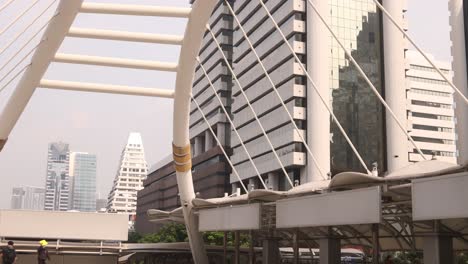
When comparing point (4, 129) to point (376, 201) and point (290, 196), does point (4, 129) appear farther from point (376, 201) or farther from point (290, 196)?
point (376, 201)

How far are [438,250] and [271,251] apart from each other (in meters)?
10.7

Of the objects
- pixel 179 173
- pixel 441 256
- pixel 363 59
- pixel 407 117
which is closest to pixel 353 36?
pixel 363 59

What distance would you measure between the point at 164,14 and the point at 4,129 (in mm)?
8146

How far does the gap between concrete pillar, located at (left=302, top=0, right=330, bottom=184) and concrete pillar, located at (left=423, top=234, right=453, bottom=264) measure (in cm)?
5884

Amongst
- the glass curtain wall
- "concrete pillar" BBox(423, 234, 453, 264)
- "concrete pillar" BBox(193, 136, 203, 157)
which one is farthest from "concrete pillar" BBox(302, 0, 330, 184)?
"concrete pillar" BBox(423, 234, 453, 264)

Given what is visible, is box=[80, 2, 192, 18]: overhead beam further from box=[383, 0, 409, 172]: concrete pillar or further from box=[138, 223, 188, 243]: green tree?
box=[383, 0, 409, 172]: concrete pillar

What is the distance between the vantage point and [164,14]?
2323cm

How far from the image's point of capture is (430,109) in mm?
128875

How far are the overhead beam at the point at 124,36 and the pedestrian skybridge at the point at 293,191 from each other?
37 millimetres

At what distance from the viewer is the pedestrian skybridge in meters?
15.4

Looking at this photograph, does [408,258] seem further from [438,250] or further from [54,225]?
[438,250]

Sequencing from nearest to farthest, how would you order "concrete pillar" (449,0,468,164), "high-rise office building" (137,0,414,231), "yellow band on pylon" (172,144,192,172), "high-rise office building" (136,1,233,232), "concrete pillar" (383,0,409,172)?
"yellow band on pylon" (172,144,192,172)
"concrete pillar" (449,0,468,164)
"high-rise office building" (137,0,414,231)
"concrete pillar" (383,0,409,172)
"high-rise office building" (136,1,233,232)

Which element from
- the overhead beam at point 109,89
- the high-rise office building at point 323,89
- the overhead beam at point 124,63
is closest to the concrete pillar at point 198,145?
the high-rise office building at point 323,89

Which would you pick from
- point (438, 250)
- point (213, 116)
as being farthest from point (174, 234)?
point (438, 250)
